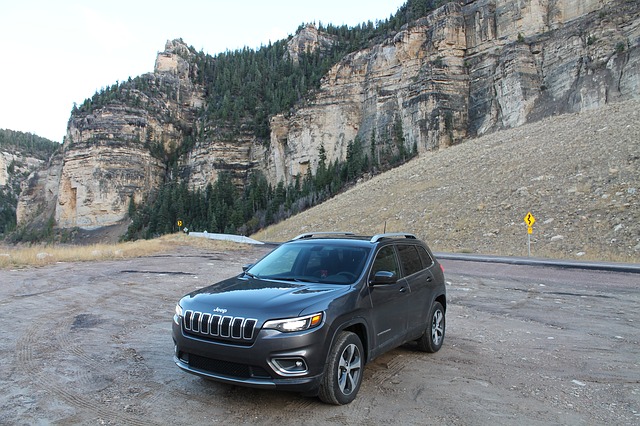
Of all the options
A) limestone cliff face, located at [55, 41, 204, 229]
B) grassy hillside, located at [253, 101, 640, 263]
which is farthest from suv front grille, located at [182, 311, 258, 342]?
limestone cliff face, located at [55, 41, 204, 229]

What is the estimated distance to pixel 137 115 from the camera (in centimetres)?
9988

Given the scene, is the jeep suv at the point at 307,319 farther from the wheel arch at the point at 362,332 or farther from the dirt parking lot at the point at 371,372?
the dirt parking lot at the point at 371,372

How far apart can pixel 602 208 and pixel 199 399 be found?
85.0 ft

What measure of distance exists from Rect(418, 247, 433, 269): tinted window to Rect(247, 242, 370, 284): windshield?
4.79 feet

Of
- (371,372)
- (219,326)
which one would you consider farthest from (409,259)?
(219,326)

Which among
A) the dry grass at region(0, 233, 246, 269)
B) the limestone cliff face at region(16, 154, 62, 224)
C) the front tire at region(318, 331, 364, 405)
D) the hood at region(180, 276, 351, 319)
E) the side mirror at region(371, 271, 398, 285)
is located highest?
the limestone cliff face at region(16, 154, 62, 224)

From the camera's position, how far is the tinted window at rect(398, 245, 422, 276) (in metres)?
6.00

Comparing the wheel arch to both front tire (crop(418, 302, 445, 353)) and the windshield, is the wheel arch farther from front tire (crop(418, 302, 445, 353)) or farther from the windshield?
front tire (crop(418, 302, 445, 353))

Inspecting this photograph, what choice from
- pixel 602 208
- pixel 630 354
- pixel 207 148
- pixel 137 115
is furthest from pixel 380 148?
pixel 630 354

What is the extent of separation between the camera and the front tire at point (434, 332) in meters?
6.15

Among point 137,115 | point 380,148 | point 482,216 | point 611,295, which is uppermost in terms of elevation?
point 137,115

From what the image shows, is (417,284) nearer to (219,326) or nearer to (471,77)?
(219,326)

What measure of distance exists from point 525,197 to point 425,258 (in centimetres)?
2598

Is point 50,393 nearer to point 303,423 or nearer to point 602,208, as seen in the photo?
point 303,423
